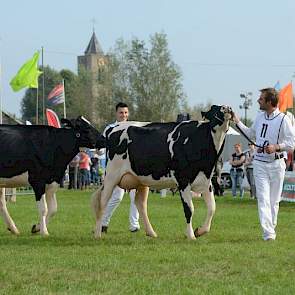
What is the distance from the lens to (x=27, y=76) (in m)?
30.8

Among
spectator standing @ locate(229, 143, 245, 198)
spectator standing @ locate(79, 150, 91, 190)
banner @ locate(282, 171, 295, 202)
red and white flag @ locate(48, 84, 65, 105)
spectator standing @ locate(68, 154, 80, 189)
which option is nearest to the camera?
banner @ locate(282, 171, 295, 202)

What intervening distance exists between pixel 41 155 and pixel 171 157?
91.5 inches

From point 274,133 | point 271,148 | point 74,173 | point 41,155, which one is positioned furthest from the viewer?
point 74,173

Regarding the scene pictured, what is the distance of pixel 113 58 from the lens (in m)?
78.8

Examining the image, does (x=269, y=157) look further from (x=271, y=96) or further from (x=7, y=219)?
(x=7, y=219)

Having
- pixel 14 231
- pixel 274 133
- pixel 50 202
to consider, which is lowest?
pixel 14 231

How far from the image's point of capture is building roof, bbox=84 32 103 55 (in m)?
144

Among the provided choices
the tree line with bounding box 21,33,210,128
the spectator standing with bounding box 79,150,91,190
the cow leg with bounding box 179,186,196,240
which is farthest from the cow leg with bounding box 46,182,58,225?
the tree line with bounding box 21,33,210,128

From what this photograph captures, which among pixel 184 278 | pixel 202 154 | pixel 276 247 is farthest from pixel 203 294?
pixel 202 154

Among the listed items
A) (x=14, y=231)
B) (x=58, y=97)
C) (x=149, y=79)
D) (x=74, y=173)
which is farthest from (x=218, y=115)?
(x=149, y=79)

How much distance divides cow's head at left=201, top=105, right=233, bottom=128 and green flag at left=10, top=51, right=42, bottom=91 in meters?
20.4

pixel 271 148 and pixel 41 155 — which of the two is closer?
pixel 271 148

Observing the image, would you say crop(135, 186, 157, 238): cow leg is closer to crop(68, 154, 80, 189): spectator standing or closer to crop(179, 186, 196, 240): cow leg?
crop(179, 186, 196, 240): cow leg

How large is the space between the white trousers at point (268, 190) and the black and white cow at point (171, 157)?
0.75 m
